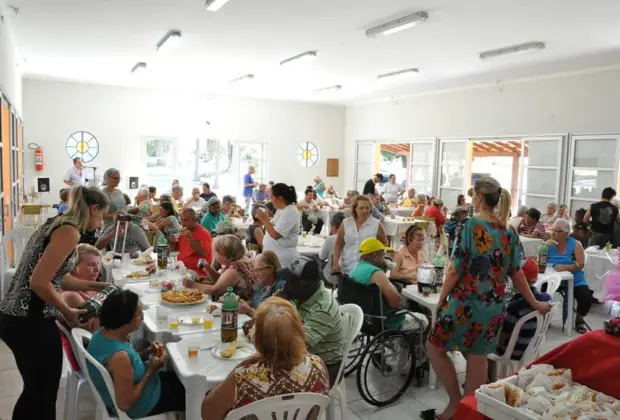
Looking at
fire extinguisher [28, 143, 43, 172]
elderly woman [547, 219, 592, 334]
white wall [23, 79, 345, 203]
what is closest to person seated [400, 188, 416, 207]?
white wall [23, 79, 345, 203]

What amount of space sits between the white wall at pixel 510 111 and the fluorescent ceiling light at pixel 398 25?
4342 mm

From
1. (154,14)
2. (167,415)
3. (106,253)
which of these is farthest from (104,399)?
(154,14)

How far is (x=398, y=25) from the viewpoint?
6062mm

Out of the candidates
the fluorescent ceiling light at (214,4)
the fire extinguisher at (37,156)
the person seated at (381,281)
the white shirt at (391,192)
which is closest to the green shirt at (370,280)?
the person seated at (381,281)

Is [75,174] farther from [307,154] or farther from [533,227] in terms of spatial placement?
[533,227]

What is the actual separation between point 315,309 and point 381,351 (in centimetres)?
122

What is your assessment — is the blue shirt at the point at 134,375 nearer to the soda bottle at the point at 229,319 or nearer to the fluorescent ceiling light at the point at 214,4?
the soda bottle at the point at 229,319

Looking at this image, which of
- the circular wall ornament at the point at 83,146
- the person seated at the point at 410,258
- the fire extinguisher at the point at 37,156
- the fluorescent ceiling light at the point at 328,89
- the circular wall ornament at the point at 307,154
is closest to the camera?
the person seated at the point at 410,258

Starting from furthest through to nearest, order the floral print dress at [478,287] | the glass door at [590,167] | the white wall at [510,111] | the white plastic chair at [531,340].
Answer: the white wall at [510,111], the glass door at [590,167], the white plastic chair at [531,340], the floral print dress at [478,287]

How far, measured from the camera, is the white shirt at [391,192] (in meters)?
12.2

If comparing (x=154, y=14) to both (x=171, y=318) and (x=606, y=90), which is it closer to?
(x=171, y=318)

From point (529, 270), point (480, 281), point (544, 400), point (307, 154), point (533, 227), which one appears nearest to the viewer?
point (544, 400)

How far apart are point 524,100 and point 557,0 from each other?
16.3ft

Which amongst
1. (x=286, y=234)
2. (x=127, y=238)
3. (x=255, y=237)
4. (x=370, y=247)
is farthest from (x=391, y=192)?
(x=370, y=247)
